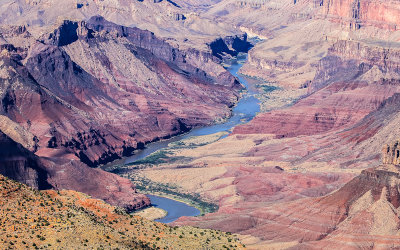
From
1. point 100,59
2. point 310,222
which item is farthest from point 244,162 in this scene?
point 100,59

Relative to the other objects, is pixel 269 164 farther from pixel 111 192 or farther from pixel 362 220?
pixel 362 220

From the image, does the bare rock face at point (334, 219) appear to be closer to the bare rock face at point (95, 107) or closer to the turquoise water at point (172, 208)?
the turquoise water at point (172, 208)

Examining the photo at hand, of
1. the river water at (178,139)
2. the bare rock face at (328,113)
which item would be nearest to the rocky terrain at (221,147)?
the bare rock face at (328,113)

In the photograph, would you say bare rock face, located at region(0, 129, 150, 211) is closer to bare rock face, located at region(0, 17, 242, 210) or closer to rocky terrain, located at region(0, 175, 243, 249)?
bare rock face, located at region(0, 17, 242, 210)

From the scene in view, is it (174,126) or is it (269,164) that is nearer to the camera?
(269,164)

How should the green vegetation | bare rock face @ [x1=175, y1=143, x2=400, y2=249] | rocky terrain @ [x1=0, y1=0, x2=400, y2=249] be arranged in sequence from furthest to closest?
1. the green vegetation
2. rocky terrain @ [x1=0, y1=0, x2=400, y2=249]
3. bare rock face @ [x1=175, y1=143, x2=400, y2=249]

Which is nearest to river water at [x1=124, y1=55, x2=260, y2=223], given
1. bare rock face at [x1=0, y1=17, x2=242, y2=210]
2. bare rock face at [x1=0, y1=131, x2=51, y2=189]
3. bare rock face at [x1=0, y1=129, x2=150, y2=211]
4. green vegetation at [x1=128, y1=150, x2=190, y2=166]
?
bare rock face at [x1=0, y1=17, x2=242, y2=210]

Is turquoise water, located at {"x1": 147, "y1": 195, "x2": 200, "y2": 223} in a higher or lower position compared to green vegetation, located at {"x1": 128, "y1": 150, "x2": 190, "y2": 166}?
higher

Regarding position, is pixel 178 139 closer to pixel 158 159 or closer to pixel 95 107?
pixel 95 107
